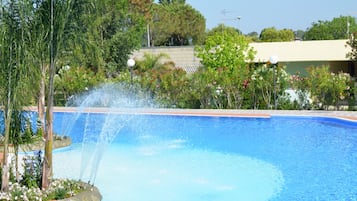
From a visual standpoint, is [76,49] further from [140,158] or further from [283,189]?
[140,158]

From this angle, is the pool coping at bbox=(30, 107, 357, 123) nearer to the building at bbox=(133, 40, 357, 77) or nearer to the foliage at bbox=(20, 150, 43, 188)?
the foliage at bbox=(20, 150, 43, 188)

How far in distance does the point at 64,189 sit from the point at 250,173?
14.5ft

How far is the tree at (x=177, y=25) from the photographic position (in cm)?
4969

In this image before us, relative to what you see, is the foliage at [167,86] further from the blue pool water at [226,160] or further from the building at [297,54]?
the building at [297,54]

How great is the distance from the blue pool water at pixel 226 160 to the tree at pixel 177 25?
32545mm

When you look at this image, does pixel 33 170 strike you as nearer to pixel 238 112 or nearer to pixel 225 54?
pixel 238 112

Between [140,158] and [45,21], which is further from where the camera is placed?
[140,158]

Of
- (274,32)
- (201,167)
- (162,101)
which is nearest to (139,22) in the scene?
(162,101)

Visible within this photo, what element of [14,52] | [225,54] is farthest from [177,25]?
[14,52]

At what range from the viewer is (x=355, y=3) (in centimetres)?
4472

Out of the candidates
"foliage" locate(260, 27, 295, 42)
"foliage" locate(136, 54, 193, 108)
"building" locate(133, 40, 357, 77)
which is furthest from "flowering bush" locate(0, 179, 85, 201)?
"foliage" locate(260, 27, 295, 42)

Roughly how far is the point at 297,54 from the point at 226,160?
21.7m

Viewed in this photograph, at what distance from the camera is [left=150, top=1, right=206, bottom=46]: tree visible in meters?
49.7

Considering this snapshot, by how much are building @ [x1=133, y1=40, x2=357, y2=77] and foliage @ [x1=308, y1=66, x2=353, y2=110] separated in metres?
11.8
